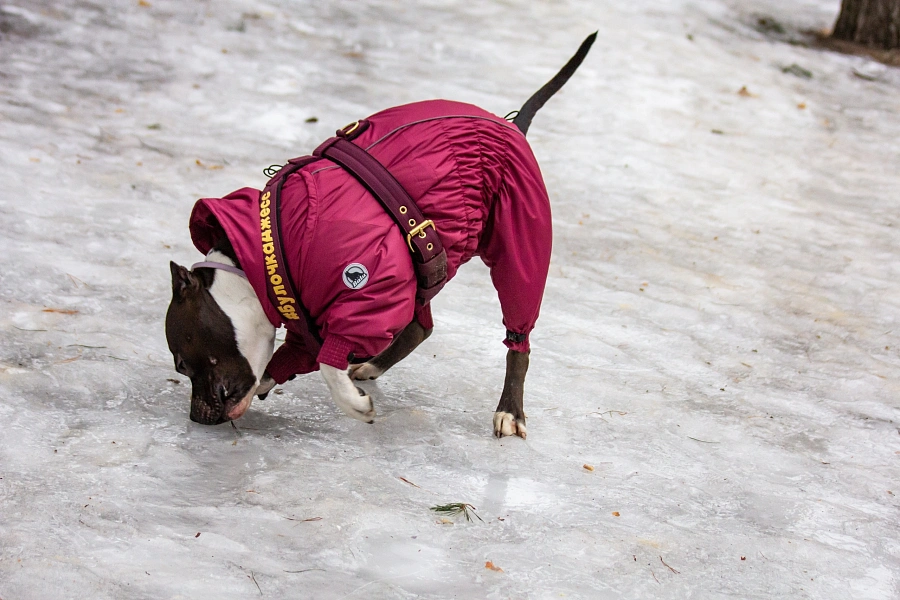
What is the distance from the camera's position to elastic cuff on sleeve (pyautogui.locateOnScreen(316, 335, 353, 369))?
281 centimetres

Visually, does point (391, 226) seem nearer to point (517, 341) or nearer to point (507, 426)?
point (517, 341)

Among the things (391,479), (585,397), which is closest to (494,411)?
(585,397)

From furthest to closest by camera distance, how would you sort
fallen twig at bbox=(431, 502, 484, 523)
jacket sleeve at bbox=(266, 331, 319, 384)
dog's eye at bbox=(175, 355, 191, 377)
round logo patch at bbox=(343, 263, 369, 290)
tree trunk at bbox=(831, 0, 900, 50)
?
tree trunk at bbox=(831, 0, 900, 50), jacket sleeve at bbox=(266, 331, 319, 384), dog's eye at bbox=(175, 355, 191, 377), fallen twig at bbox=(431, 502, 484, 523), round logo patch at bbox=(343, 263, 369, 290)

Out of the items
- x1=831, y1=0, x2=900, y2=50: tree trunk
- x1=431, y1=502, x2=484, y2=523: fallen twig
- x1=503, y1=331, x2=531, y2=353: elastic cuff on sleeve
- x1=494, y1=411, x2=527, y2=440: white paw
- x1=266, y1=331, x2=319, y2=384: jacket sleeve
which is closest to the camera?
x1=431, y1=502, x2=484, y2=523: fallen twig

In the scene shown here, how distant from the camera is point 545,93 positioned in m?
3.85

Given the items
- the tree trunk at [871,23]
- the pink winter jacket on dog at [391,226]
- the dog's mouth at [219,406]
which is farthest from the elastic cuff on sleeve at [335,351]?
the tree trunk at [871,23]

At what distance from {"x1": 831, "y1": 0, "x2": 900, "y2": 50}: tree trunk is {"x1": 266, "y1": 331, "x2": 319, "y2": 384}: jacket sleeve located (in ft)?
27.8

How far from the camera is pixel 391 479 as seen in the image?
9.98 feet

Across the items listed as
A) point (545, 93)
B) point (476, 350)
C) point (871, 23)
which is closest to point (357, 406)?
point (476, 350)

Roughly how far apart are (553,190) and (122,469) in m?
3.93

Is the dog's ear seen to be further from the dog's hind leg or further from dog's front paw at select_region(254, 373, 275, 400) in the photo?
the dog's hind leg

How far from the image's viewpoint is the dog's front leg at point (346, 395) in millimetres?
2936

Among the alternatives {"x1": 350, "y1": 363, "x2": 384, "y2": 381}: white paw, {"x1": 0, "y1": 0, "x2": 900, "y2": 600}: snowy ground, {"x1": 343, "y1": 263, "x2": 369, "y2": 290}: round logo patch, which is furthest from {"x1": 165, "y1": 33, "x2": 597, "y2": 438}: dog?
{"x1": 350, "y1": 363, "x2": 384, "y2": 381}: white paw

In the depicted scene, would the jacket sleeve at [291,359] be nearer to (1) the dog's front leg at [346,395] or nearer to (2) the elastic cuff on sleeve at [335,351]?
(1) the dog's front leg at [346,395]
